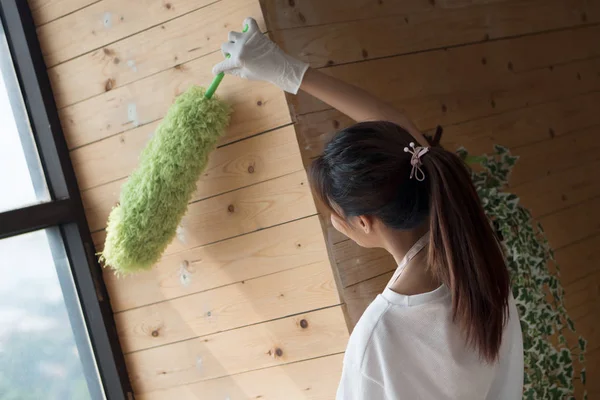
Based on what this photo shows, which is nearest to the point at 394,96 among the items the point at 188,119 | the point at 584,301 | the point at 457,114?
the point at 457,114

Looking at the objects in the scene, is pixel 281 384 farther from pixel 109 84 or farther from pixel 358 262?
pixel 109 84

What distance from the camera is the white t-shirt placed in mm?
1133

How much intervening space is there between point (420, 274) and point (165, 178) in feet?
2.29

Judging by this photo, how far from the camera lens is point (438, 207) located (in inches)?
43.3

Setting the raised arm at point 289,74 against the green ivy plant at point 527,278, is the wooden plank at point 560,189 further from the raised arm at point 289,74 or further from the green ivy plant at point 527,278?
the raised arm at point 289,74

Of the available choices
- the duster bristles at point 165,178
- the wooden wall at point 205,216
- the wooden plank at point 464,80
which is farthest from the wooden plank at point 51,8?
the wooden plank at point 464,80

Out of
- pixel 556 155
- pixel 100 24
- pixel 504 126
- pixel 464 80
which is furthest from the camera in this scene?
pixel 556 155

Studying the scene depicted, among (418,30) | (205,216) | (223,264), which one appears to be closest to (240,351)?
(223,264)

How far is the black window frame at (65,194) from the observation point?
1.93m

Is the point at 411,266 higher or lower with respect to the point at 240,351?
higher

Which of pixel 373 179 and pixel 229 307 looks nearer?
pixel 373 179

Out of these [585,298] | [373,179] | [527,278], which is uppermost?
[373,179]

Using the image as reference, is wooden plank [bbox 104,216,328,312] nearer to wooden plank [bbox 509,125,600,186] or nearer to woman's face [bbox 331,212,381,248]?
woman's face [bbox 331,212,381,248]

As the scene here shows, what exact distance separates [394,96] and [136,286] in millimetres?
842
